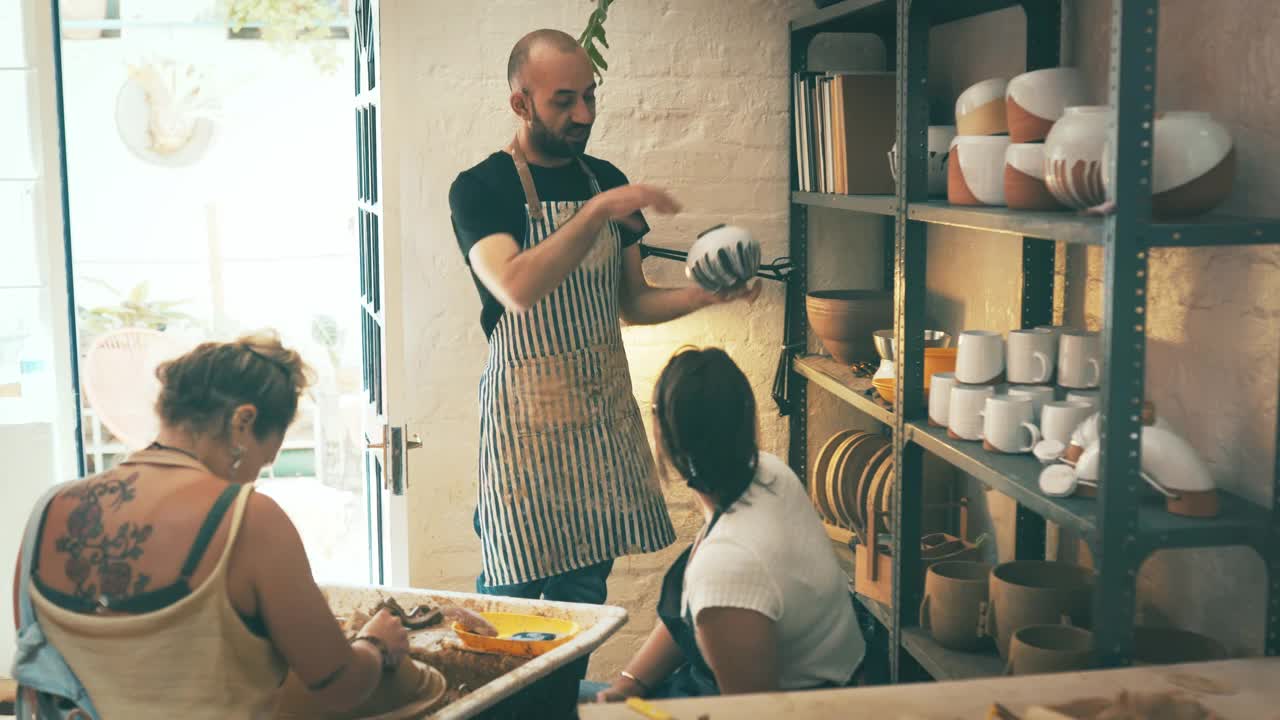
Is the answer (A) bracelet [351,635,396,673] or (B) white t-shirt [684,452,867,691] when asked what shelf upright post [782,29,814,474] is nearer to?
(B) white t-shirt [684,452,867,691]

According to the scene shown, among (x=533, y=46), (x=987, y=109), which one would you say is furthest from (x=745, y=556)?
(x=533, y=46)

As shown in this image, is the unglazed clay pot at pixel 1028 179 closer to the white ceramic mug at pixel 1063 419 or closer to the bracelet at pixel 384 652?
the white ceramic mug at pixel 1063 419

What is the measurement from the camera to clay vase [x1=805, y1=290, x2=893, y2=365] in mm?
2889

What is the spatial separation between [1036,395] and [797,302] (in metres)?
1.18

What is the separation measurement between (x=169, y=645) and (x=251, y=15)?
187 inches

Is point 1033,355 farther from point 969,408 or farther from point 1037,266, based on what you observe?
point 1037,266

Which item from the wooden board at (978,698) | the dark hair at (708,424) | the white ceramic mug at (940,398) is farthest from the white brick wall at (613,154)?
the wooden board at (978,698)

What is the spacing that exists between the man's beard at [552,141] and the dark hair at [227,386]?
84cm

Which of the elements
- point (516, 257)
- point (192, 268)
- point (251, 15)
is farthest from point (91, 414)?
point (516, 257)

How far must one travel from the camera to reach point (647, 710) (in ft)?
4.72

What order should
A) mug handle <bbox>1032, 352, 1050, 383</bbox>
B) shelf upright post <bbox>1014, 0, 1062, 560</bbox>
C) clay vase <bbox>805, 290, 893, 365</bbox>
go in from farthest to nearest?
clay vase <bbox>805, 290, 893, 365</bbox>
shelf upright post <bbox>1014, 0, 1062, 560</bbox>
mug handle <bbox>1032, 352, 1050, 383</bbox>

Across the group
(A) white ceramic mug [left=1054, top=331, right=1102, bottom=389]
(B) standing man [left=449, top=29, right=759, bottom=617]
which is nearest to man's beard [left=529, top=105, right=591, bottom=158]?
(B) standing man [left=449, top=29, right=759, bottom=617]

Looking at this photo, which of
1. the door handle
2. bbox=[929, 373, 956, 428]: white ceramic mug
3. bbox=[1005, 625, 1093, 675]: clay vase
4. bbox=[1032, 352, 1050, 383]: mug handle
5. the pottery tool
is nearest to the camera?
the pottery tool

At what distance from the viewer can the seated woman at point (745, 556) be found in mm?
1583
